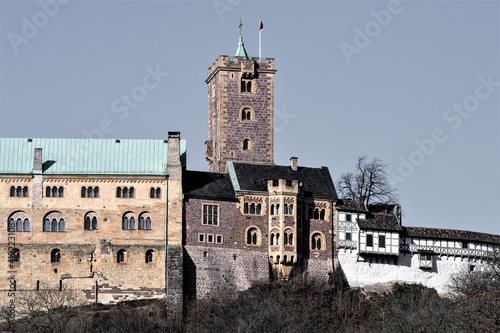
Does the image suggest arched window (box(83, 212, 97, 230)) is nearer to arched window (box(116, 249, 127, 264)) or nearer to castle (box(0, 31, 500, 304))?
castle (box(0, 31, 500, 304))

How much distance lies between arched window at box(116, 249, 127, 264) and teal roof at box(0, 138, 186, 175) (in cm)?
561

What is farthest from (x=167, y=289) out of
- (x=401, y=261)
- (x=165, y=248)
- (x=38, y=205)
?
(x=401, y=261)

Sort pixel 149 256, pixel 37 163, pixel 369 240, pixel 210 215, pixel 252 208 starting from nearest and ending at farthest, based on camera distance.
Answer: pixel 149 256
pixel 37 163
pixel 210 215
pixel 252 208
pixel 369 240

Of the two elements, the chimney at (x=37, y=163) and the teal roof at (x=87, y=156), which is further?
the teal roof at (x=87, y=156)

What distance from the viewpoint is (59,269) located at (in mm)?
119750

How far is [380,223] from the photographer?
128 m

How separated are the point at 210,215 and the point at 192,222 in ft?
5.11

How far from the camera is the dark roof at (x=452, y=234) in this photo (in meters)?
130

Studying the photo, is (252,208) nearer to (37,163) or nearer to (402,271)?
(402,271)

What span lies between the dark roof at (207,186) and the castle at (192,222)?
0.09 metres

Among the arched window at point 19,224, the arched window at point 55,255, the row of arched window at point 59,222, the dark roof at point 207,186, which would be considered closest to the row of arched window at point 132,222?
the row of arched window at point 59,222

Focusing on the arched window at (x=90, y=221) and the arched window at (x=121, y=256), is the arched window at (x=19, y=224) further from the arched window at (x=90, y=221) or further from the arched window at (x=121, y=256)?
the arched window at (x=121, y=256)

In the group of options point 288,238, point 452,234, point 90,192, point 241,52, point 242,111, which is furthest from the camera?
point 241,52

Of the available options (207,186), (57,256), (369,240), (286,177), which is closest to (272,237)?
(286,177)
